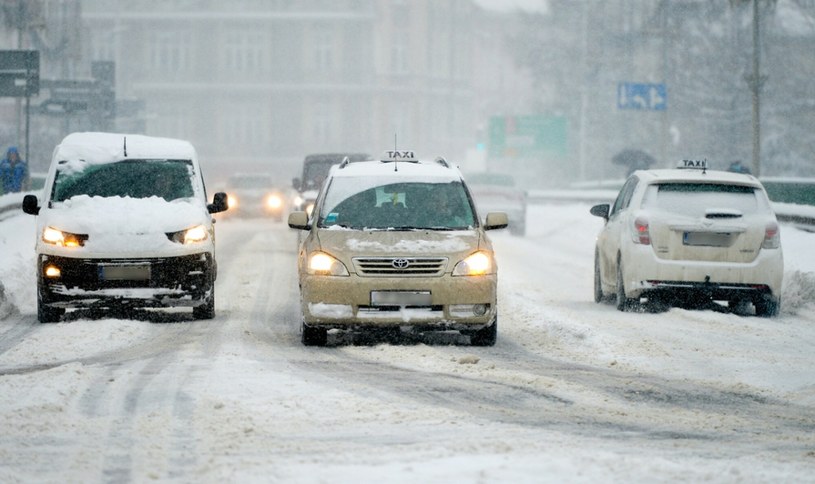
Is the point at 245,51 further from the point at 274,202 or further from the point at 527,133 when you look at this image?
the point at 274,202

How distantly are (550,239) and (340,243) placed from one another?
81.1 feet

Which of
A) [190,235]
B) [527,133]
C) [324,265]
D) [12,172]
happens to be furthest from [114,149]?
[527,133]

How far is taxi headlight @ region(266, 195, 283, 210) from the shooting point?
47062 millimetres

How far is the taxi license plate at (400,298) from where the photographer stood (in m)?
12.8

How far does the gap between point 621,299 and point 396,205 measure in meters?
3.90

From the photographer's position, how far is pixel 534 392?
10172 millimetres

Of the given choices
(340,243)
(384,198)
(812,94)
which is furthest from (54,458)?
(812,94)

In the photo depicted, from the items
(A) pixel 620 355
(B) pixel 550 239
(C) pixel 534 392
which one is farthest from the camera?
(B) pixel 550 239

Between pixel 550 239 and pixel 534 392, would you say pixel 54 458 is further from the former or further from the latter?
pixel 550 239

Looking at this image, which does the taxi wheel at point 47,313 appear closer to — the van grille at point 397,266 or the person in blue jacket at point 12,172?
the van grille at point 397,266

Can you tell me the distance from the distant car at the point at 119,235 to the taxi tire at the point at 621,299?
436cm

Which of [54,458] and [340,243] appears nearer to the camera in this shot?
[54,458]

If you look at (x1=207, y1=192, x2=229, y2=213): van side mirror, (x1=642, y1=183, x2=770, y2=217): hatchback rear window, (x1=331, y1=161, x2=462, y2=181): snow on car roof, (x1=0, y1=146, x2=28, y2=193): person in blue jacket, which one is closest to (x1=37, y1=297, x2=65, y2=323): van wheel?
(x1=207, y1=192, x2=229, y2=213): van side mirror

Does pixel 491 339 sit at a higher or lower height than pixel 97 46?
lower
